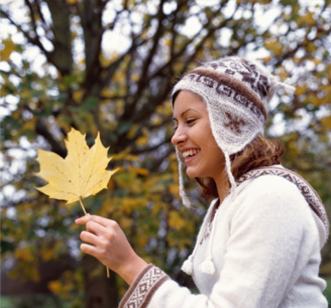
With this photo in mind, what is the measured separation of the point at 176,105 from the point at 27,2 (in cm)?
218

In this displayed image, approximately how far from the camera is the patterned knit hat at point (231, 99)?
1.33 metres

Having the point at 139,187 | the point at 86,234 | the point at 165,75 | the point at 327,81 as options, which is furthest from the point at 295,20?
the point at 86,234

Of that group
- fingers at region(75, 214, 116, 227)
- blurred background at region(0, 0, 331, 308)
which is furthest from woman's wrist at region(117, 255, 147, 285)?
blurred background at region(0, 0, 331, 308)

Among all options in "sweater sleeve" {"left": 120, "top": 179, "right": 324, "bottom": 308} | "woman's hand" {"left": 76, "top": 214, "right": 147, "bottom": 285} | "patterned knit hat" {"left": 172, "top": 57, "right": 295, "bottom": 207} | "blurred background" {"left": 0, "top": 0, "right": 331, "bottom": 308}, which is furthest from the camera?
"blurred background" {"left": 0, "top": 0, "right": 331, "bottom": 308}

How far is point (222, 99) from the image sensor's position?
53.0 inches

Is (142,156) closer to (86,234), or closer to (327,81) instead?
(327,81)

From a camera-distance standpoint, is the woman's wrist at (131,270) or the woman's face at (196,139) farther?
the woman's face at (196,139)

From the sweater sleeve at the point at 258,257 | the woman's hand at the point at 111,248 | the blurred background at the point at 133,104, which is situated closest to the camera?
the sweater sleeve at the point at 258,257

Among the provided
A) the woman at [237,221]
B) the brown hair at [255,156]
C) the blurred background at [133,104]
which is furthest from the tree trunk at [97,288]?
the brown hair at [255,156]

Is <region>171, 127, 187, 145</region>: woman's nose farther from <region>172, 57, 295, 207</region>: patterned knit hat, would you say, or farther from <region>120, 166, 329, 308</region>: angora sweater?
<region>120, 166, 329, 308</region>: angora sweater

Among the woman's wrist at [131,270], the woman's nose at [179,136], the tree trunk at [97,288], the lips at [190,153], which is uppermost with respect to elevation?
the woman's nose at [179,136]

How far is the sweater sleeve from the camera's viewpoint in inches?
40.4

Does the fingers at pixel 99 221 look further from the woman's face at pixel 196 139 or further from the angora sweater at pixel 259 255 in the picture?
the woman's face at pixel 196 139

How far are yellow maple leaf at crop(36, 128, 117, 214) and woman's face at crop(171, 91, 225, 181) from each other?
0.28 meters
